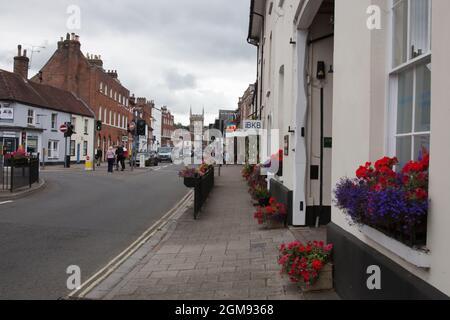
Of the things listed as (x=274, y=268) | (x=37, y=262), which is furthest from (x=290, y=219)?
(x=37, y=262)

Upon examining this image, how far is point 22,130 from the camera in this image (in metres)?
32.7

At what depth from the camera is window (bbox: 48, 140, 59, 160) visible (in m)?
37.3

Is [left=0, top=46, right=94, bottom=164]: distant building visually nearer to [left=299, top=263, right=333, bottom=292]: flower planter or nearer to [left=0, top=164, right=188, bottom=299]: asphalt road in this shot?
[left=0, top=164, right=188, bottom=299]: asphalt road

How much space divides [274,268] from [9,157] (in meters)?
13.6

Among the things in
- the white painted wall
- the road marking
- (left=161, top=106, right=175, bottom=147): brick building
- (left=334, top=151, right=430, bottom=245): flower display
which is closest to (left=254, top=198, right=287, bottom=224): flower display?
the road marking

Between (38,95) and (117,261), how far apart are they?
34.9 metres

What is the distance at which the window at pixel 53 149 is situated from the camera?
3732cm

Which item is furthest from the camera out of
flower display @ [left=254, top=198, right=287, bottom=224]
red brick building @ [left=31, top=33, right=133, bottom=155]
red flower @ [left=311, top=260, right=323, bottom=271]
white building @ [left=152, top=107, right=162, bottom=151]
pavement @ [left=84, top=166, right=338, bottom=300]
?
white building @ [left=152, top=107, right=162, bottom=151]

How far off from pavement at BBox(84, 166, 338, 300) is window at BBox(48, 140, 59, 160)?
31.3 m

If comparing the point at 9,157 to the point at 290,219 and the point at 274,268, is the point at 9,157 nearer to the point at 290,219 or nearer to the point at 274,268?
the point at 290,219

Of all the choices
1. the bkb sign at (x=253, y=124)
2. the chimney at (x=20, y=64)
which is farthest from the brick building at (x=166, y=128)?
the bkb sign at (x=253, y=124)

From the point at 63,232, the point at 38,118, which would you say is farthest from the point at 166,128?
the point at 63,232

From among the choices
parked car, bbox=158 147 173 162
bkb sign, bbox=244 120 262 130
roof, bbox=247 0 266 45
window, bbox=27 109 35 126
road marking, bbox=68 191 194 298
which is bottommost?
road marking, bbox=68 191 194 298

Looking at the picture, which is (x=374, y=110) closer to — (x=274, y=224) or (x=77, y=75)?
(x=274, y=224)
